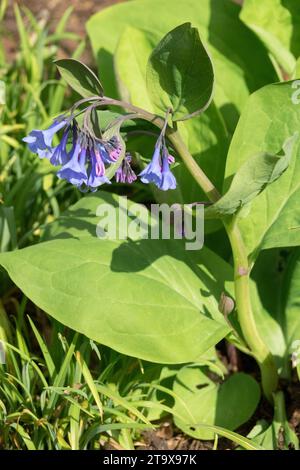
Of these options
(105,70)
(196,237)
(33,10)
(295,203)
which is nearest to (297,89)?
(295,203)

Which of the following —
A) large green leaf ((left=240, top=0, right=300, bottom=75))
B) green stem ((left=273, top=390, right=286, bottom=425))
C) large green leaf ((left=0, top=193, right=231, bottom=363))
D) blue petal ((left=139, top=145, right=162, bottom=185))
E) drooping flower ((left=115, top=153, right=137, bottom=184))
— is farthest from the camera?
large green leaf ((left=240, top=0, right=300, bottom=75))

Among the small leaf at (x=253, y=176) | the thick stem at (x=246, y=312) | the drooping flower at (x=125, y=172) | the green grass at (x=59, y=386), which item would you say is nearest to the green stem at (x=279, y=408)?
the thick stem at (x=246, y=312)

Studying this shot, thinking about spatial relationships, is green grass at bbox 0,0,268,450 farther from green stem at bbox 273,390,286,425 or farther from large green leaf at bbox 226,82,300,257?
large green leaf at bbox 226,82,300,257

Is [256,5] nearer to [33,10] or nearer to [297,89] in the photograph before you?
[297,89]

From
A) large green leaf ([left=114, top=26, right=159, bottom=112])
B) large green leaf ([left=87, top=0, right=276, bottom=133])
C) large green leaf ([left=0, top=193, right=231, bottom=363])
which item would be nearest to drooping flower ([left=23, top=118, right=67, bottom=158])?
large green leaf ([left=0, top=193, right=231, bottom=363])

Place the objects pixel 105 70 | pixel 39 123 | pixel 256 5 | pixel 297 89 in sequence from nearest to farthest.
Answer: pixel 297 89, pixel 256 5, pixel 105 70, pixel 39 123

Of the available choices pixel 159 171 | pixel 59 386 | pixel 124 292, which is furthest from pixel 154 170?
pixel 59 386
